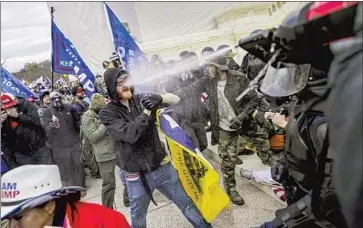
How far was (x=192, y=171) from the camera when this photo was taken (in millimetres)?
3238

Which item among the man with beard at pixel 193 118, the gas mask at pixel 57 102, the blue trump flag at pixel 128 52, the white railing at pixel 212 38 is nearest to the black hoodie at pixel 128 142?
the blue trump flag at pixel 128 52

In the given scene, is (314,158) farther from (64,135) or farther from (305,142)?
(64,135)

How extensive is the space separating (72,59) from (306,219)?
502cm

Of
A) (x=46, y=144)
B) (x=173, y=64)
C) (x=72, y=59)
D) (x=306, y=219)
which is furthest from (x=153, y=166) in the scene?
(x=173, y=64)

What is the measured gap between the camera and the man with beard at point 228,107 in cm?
411

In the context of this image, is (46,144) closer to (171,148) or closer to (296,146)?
(171,148)

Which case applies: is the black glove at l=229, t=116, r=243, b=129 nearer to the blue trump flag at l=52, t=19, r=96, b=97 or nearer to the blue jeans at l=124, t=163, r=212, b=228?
the blue jeans at l=124, t=163, r=212, b=228

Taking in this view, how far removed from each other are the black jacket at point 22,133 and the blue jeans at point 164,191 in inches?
96.9

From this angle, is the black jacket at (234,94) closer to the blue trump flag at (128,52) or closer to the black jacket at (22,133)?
the blue trump flag at (128,52)

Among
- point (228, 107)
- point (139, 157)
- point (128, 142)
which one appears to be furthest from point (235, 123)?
point (128, 142)

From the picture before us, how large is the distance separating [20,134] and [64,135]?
2.14 ft

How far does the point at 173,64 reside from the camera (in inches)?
317

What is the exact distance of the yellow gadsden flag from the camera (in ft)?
10.5

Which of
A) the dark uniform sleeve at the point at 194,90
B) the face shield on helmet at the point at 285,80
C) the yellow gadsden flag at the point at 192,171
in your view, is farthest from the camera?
the dark uniform sleeve at the point at 194,90
